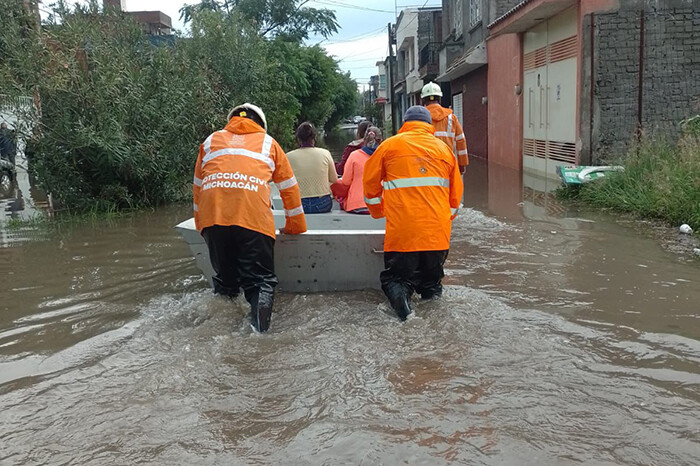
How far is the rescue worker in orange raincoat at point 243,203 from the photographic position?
15.1 ft

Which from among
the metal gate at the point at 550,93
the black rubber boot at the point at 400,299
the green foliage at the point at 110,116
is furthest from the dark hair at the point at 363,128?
the metal gate at the point at 550,93

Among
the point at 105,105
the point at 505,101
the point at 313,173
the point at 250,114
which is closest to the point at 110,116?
the point at 105,105

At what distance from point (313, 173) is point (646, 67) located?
7499 mm

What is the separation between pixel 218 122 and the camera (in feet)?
44.2

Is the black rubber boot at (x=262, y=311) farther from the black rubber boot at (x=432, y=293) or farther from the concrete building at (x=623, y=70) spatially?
the concrete building at (x=623, y=70)

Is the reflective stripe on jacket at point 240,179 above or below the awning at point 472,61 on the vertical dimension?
below

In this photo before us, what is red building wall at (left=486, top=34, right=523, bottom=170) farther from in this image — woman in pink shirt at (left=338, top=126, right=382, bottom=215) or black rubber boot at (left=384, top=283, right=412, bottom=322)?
black rubber boot at (left=384, top=283, right=412, bottom=322)

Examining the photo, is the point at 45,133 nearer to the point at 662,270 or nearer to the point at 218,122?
the point at 218,122

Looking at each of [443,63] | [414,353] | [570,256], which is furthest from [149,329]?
[443,63]

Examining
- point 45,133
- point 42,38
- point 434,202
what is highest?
point 42,38

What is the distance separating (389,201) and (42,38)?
783 centimetres

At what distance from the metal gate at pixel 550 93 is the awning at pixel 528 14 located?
0.62 ft

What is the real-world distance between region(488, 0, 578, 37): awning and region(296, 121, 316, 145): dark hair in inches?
297

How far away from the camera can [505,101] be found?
1778 cm
